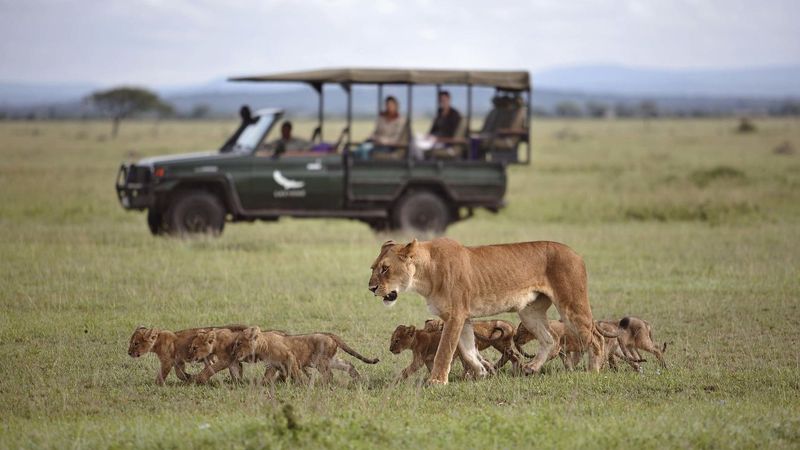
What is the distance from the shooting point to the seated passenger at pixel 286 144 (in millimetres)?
18109

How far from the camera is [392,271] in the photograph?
8602mm

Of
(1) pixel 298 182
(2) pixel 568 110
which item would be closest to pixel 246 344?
(1) pixel 298 182

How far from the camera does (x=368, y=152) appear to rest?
18750mm

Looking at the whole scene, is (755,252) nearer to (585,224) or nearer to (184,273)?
(585,224)

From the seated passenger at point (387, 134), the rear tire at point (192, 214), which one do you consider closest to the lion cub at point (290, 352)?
the rear tire at point (192, 214)

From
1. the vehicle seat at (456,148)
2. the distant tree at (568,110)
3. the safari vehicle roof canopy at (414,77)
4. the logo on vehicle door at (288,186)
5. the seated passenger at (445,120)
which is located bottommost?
the distant tree at (568,110)

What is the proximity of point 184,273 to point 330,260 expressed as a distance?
8.03ft

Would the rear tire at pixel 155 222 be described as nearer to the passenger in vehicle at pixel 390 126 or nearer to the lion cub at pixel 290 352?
the passenger in vehicle at pixel 390 126

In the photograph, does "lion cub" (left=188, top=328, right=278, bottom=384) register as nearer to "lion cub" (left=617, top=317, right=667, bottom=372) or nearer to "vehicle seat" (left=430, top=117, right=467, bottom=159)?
"lion cub" (left=617, top=317, right=667, bottom=372)

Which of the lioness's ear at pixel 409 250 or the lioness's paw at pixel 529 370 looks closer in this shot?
the lioness's ear at pixel 409 250

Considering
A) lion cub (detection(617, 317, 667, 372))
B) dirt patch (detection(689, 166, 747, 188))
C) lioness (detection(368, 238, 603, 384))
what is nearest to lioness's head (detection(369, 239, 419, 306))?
lioness (detection(368, 238, 603, 384))

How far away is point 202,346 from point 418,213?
410 inches

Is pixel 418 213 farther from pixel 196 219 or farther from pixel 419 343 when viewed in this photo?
pixel 419 343

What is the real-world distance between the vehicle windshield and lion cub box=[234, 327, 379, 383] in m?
9.80
